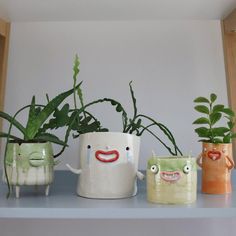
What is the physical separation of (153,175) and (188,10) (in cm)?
39

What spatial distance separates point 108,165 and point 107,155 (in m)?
0.02

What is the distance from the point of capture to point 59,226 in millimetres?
754

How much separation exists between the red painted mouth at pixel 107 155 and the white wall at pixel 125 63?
21 cm

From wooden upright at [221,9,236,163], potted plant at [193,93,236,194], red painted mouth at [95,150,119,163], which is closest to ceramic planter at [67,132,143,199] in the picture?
red painted mouth at [95,150,119,163]

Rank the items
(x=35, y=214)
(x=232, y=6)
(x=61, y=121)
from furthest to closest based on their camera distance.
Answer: (x=232, y=6) < (x=61, y=121) < (x=35, y=214)

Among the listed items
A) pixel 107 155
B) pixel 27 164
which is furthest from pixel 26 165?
pixel 107 155

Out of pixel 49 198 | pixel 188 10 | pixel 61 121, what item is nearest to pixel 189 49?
pixel 188 10

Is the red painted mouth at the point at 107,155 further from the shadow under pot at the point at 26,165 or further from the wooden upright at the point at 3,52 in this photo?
the wooden upright at the point at 3,52

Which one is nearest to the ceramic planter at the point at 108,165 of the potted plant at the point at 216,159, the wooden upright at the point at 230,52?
the potted plant at the point at 216,159

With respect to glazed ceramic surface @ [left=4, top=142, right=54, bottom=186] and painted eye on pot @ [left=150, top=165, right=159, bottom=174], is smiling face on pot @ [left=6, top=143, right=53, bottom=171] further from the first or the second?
painted eye on pot @ [left=150, top=165, right=159, bottom=174]

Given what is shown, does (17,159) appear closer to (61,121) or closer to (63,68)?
(61,121)

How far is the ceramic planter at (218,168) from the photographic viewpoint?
1.98ft

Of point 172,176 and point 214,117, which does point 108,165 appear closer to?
point 172,176

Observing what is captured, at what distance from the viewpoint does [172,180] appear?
1.71ft
